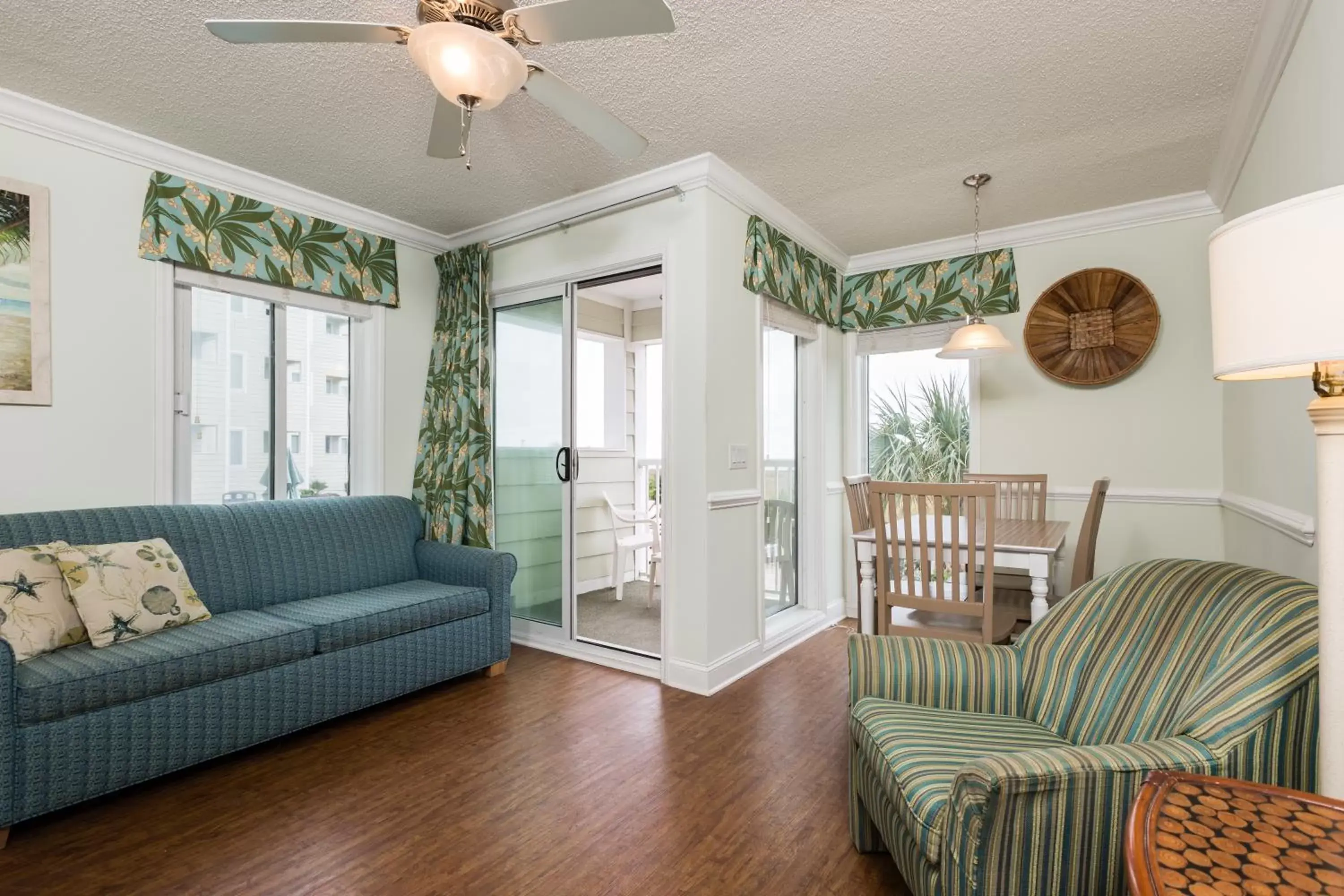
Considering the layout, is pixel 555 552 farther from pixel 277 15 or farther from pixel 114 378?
pixel 277 15

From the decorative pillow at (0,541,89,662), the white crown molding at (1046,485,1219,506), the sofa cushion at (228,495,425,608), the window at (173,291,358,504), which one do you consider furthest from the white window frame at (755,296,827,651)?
the decorative pillow at (0,541,89,662)

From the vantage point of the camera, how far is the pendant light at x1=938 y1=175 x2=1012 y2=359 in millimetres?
3148

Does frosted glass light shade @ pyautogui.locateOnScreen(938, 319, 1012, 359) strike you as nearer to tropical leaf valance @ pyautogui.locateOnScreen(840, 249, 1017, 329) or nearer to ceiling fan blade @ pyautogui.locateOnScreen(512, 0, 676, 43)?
tropical leaf valance @ pyautogui.locateOnScreen(840, 249, 1017, 329)

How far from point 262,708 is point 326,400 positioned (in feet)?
5.83

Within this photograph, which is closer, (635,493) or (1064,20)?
(1064,20)

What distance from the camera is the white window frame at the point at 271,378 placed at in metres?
2.91

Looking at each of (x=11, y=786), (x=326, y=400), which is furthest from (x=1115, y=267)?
(x=11, y=786)

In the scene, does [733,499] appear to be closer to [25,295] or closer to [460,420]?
[460,420]

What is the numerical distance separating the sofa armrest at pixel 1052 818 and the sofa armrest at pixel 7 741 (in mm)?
2512

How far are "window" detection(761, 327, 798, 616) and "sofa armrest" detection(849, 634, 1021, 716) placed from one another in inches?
79.1

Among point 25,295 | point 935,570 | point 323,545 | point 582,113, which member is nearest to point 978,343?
point 935,570

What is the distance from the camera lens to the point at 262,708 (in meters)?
2.45

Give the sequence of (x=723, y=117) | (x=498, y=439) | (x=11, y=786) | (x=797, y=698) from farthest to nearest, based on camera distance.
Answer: (x=498, y=439)
(x=797, y=698)
(x=723, y=117)
(x=11, y=786)

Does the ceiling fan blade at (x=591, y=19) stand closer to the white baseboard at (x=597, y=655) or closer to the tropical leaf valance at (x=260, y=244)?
the tropical leaf valance at (x=260, y=244)
